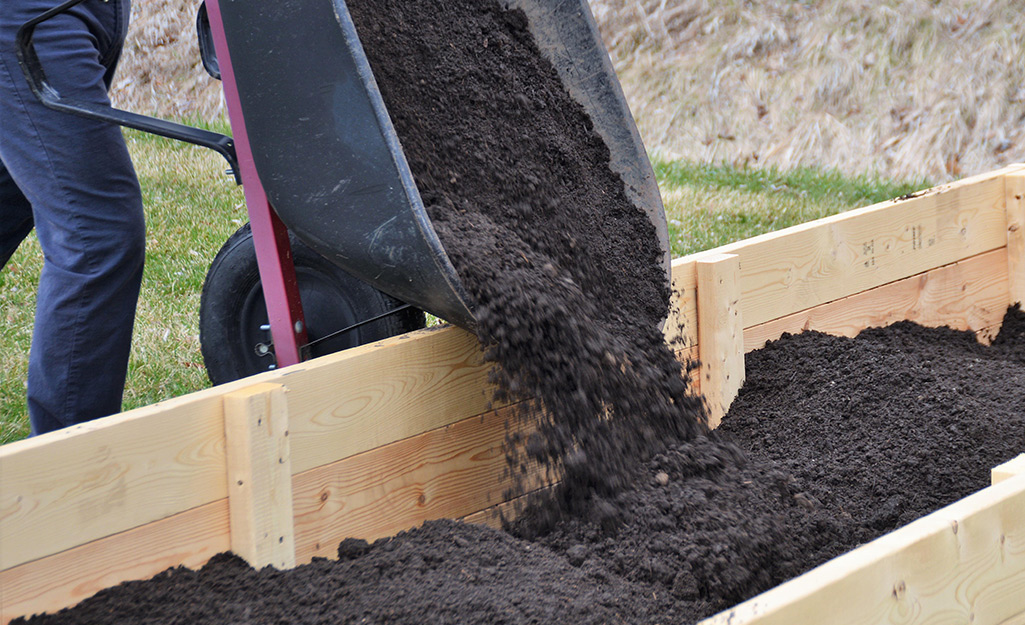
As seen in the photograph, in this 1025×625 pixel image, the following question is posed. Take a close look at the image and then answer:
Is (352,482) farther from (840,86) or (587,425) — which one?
(840,86)

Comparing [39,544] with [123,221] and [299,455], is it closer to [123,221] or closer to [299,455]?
[299,455]

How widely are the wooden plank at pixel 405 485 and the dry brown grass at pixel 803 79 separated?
489 cm

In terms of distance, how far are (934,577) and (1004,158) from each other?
18.0 ft

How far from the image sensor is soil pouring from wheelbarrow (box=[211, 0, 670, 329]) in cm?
170

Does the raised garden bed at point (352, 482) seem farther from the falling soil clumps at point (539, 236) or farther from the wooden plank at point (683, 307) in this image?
the falling soil clumps at point (539, 236)

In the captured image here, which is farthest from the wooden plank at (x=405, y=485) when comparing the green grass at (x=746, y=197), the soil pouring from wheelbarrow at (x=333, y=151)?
the green grass at (x=746, y=197)

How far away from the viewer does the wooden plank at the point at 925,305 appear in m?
2.86

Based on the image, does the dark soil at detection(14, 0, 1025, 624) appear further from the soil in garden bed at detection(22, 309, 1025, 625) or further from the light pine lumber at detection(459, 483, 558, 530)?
the light pine lumber at detection(459, 483, 558, 530)

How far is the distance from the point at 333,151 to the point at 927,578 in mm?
1192

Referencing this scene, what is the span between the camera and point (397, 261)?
69.6 inches

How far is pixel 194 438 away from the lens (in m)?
1.63

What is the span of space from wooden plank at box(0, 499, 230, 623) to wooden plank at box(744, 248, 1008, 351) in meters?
1.61

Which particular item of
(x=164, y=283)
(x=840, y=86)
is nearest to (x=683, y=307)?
(x=164, y=283)

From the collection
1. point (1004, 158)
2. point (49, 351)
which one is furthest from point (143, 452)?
point (1004, 158)
